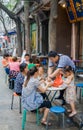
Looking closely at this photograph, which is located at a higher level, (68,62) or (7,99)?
(68,62)

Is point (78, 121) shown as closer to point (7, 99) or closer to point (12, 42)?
point (7, 99)

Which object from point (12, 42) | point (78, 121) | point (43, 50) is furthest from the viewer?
point (12, 42)

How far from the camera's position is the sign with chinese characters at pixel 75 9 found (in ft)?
51.2

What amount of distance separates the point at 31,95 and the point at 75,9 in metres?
9.92

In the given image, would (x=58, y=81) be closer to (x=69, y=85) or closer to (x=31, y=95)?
(x=69, y=85)

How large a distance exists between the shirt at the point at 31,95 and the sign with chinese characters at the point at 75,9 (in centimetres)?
894

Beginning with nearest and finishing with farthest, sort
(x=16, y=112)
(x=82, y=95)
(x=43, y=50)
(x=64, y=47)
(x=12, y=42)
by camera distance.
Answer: (x=16, y=112) < (x=82, y=95) < (x=64, y=47) < (x=43, y=50) < (x=12, y=42)

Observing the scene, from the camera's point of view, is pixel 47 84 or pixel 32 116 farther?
pixel 32 116

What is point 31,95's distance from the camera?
710cm

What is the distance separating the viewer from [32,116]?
8.40 m

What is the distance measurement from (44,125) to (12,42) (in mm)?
41761


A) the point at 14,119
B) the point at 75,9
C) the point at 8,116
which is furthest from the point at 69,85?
the point at 75,9

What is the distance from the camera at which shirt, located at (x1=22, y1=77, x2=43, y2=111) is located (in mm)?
7059

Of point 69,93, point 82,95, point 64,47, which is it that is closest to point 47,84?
point 69,93
